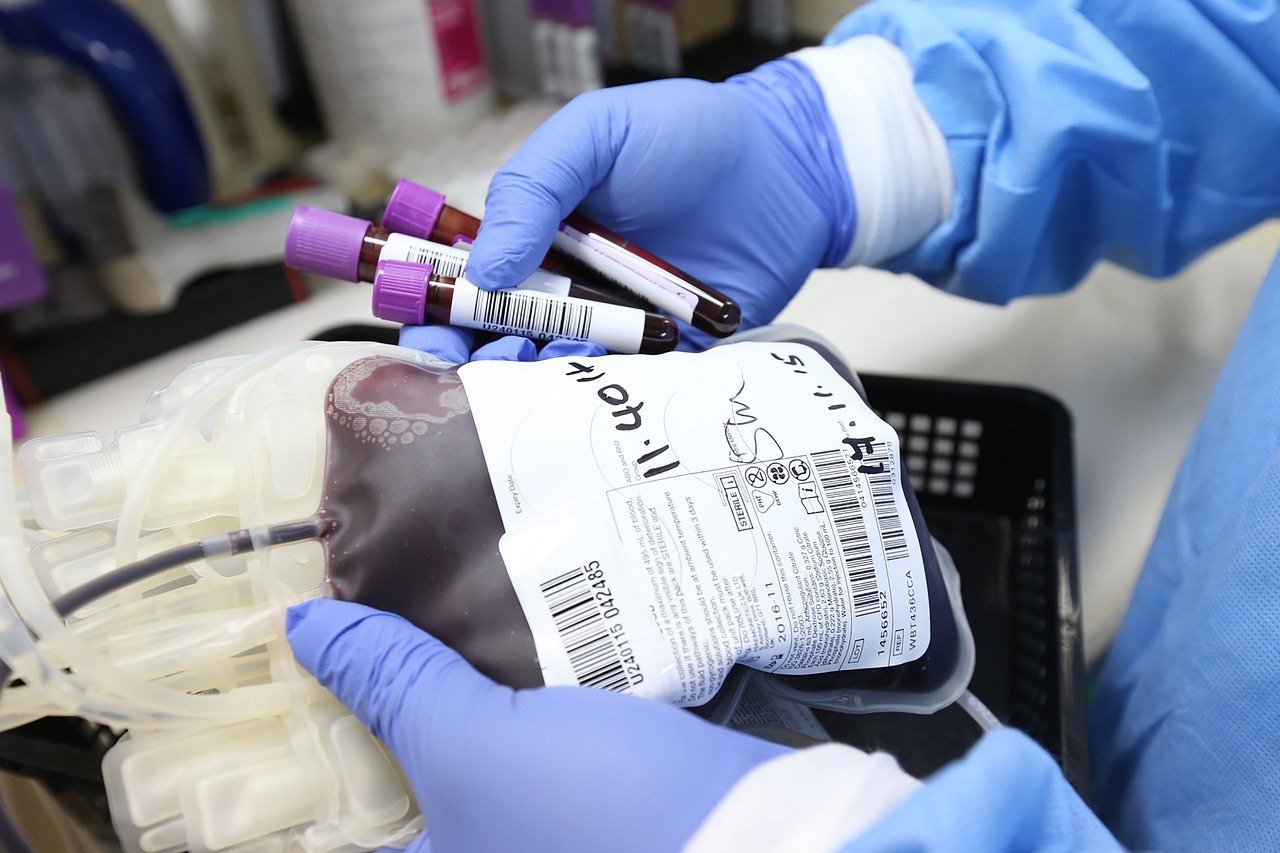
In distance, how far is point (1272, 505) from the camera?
350 mm

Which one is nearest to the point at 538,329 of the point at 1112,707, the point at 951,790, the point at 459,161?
the point at 951,790

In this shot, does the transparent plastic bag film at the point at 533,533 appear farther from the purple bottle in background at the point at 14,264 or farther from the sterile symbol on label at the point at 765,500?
the purple bottle in background at the point at 14,264

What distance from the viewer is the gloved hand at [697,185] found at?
1.36 ft

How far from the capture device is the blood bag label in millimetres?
309

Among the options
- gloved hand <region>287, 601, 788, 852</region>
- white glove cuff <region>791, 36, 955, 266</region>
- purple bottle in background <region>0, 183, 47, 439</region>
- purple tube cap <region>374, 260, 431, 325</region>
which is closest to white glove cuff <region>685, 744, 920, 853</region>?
gloved hand <region>287, 601, 788, 852</region>

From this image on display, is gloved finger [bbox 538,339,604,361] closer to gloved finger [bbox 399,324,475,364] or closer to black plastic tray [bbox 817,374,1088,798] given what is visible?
gloved finger [bbox 399,324,475,364]

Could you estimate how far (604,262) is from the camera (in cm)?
44

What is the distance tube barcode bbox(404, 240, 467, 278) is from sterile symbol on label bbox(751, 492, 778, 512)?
0.17 metres

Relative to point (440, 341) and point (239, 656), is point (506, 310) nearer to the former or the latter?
point (440, 341)

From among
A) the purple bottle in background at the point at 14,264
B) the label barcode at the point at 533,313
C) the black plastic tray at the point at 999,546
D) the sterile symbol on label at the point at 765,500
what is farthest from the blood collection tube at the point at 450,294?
the purple bottle in background at the point at 14,264

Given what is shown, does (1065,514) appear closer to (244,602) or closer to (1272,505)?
(1272,505)

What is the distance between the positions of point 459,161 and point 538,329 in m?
0.49

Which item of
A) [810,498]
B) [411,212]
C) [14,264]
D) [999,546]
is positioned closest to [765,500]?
[810,498]

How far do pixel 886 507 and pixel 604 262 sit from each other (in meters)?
0.18
